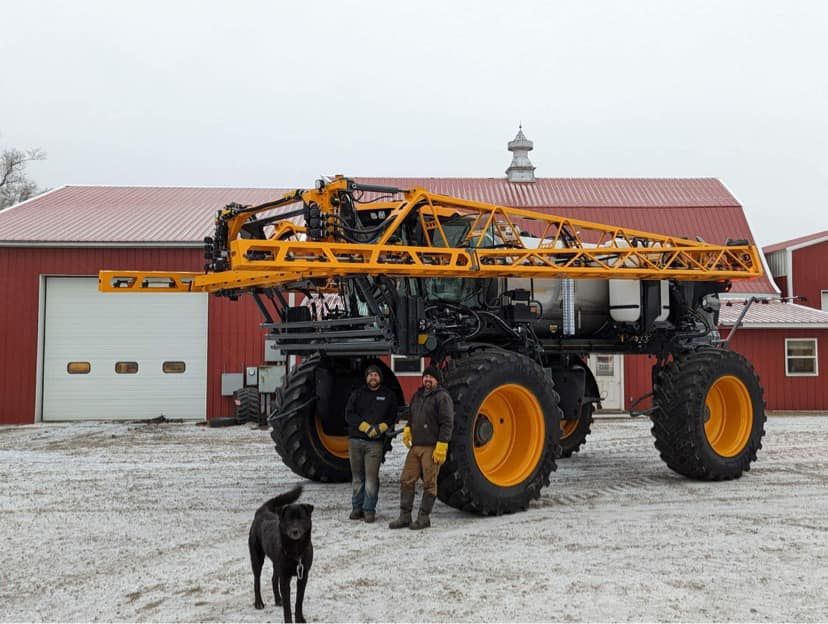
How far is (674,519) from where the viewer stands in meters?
8.05

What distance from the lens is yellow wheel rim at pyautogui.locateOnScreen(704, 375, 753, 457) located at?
34.8ft

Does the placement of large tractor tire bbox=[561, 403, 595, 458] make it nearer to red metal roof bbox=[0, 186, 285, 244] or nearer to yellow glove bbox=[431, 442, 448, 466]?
yellow glove bbox=[431, 442, 448, 466]

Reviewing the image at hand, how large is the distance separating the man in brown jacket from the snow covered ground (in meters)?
0.23

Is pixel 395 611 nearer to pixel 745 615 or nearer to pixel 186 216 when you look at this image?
pixel 745 615

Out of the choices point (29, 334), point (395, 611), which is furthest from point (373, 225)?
→ point (29, 334)

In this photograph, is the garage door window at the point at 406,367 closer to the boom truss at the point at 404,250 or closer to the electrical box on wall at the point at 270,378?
the electrical box on wall at the point at 270,378

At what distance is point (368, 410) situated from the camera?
828 centimetres

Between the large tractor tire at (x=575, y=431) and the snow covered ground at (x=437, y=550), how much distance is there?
84cm

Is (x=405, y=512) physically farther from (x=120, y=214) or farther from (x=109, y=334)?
(x=120, y=214)

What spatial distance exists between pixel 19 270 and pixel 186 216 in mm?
4581

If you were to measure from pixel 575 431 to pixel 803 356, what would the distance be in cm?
1195

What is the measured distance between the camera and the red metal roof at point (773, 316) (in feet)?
69.5

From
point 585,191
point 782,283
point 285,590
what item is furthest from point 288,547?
point 782,283

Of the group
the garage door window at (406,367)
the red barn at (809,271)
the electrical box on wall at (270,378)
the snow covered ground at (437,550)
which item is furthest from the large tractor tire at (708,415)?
the red barn at (809,271)
